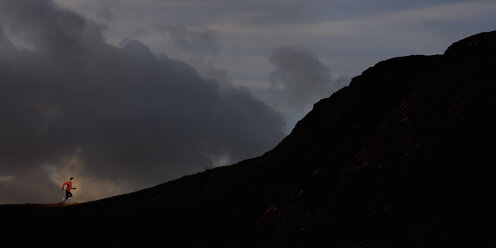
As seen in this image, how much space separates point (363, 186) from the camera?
989 inches

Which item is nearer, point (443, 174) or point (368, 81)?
point (443, 174)

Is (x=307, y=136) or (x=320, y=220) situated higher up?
(x=307, y=136)

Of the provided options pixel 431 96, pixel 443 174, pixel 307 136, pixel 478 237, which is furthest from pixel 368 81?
pixel 478 237

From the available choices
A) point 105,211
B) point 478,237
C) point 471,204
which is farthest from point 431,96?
point 105,211

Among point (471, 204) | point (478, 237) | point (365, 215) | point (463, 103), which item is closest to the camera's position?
point (478, 237)

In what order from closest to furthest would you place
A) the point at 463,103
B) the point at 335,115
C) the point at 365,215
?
the point at 365,215 → the point at 463,103 → the point at 335,115

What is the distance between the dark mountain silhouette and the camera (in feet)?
74.6

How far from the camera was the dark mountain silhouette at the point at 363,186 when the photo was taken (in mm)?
22750

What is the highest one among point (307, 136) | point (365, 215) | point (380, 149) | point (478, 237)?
point (307, 136)

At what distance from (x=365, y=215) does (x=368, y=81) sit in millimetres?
13639

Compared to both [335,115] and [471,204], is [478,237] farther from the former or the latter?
[335,115]

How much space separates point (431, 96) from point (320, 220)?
826 centimetres

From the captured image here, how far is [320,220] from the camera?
2500cm

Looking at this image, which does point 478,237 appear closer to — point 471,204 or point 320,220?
point 471,204
